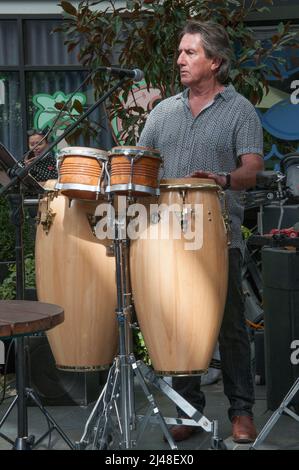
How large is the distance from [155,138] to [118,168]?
81cm

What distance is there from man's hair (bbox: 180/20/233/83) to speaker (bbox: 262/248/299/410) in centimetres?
107

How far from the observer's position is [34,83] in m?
8.60

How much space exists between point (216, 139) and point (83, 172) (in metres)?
0.82

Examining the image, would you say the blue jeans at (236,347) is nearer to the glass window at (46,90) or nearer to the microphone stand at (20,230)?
the microphone stand at (20,230)

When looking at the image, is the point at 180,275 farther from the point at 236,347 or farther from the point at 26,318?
the point at 26,318

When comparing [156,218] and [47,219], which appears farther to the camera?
[47,219]

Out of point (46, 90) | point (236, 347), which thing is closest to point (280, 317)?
point (236, 347)

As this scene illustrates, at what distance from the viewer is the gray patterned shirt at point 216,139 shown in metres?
4.25

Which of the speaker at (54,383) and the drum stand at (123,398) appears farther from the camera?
the speaker at (54,383)

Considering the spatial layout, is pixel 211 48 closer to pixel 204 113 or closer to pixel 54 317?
pixel 204 113

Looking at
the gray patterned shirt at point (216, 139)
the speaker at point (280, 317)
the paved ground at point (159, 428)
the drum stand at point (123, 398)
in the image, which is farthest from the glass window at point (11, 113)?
the drum stand at point (123, 398)

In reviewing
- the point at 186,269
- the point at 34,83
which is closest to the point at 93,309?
the point at 186,269

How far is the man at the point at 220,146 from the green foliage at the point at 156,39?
167 centimetres

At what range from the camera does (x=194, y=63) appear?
171 inches
